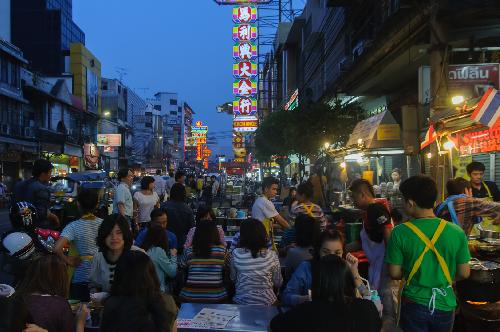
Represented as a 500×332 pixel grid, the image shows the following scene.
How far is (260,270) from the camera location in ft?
16.7

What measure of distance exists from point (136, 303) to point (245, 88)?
39963 mm

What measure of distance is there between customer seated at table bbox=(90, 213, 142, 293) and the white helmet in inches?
57.8

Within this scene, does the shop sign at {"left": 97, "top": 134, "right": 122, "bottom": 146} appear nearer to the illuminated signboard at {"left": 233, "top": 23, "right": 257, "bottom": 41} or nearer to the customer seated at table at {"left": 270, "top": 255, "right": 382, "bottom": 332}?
the illuminated signboard at {"left": 233, "top": 23, "right": 257, "bottom": 41}

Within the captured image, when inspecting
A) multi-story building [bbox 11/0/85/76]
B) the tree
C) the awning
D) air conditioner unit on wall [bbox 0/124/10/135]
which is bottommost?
the awning

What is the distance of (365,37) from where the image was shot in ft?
63.1

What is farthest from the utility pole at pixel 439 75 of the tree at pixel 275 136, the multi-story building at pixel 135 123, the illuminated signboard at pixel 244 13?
the multi-story building at pixel 135 123

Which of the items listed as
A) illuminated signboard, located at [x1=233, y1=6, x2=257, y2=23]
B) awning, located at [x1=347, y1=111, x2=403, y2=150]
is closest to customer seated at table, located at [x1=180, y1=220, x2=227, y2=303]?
awning, located at [x1=347, y1=111, x2=403, y2=150]

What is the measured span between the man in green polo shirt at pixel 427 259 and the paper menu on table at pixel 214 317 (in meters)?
1.40

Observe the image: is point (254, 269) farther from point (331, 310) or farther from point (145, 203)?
point (145, 203)

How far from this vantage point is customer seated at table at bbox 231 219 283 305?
199 inches

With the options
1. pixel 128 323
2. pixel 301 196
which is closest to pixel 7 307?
pixel 128 323

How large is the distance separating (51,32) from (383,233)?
188 feet

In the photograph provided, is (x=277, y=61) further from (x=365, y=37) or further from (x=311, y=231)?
(x=311, y=231)

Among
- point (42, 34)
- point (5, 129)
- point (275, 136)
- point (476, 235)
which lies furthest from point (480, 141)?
point (42, 34)
